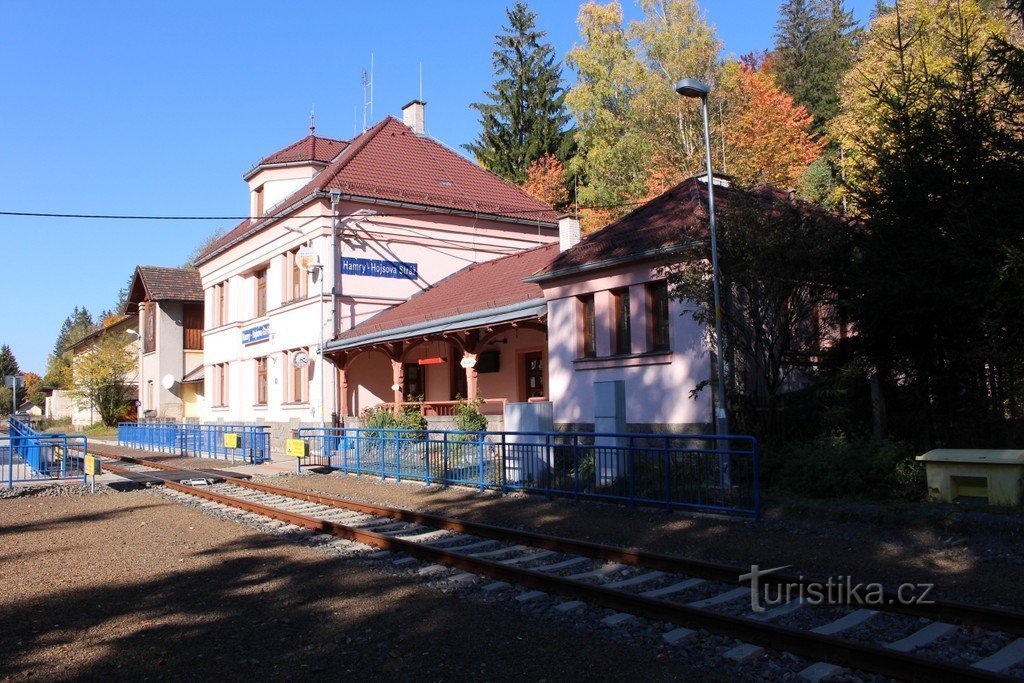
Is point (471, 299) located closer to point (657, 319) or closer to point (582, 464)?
point (657, 319)

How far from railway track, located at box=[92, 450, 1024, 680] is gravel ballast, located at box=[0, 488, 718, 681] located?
0.62m

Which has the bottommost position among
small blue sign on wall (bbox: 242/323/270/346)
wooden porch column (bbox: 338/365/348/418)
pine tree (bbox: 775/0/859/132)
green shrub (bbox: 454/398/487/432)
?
green shrub (bbox: 454/398/487/432)

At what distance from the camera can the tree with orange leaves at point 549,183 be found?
4572 centimetres

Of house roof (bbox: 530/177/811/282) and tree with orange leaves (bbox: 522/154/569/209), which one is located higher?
tree with orange leaves (bbox: 522/154/569/209)

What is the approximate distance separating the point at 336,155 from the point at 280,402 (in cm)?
1066

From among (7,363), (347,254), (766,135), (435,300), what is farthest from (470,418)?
(7,363)

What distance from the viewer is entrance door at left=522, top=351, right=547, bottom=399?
2500cm

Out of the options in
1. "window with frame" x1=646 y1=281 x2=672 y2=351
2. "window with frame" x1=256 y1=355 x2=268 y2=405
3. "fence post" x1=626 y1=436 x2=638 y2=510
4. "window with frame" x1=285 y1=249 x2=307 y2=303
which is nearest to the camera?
"fence post" x1=626 y1=436 x2=638 y2=510

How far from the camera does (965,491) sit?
427 inches

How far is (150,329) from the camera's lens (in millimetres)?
46062

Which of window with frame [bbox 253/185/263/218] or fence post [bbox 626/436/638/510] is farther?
window with frame [bbox 253/185/263/218]

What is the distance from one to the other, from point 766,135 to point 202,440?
2545 centimetres

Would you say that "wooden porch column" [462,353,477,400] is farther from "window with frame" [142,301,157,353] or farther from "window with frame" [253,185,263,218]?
"window with frame" [142,301,157,353]

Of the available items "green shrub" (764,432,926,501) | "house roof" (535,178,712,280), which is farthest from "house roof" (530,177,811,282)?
"green shrub" (764,432,926,501)
